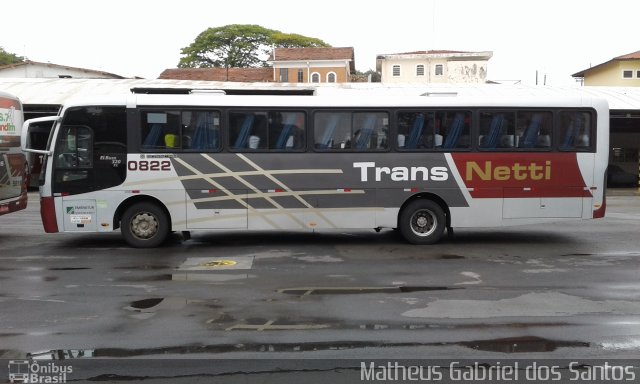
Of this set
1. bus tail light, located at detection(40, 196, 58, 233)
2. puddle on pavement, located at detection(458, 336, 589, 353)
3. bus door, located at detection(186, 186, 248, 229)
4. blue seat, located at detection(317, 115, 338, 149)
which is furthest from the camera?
blue seat, located at detection(317, 115, 338, 149)

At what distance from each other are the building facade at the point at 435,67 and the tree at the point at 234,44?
45.4ft

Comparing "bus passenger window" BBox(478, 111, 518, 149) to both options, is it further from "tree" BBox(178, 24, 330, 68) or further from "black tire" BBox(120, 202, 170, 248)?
"tree" BBox(178, 24, 330, 68)

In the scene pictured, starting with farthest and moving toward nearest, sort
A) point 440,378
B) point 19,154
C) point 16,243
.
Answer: point 19,154 < point 16,243 < point 440,378

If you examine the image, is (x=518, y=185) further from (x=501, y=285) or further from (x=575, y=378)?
(x=575, y=378)

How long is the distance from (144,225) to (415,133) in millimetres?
5552

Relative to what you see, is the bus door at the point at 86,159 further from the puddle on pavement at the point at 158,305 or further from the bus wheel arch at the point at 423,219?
the bus wheel arch at the point at 423,219

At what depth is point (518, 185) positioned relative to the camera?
11.7m

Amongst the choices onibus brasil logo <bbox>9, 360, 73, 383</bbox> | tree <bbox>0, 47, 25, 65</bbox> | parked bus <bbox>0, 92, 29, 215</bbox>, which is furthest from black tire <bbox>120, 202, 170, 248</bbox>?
tree <bbox>0, 47, 25, 65</bbox>

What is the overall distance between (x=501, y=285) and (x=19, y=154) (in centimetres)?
1073

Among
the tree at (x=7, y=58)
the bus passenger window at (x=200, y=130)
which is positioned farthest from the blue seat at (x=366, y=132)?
the tree at (x=7, y=58)

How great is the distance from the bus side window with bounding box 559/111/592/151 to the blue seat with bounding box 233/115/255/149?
20.1ft

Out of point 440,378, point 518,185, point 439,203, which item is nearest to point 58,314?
point 440,378

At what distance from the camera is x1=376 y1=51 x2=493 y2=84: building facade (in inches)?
2591

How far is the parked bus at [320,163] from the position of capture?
11203 mm
